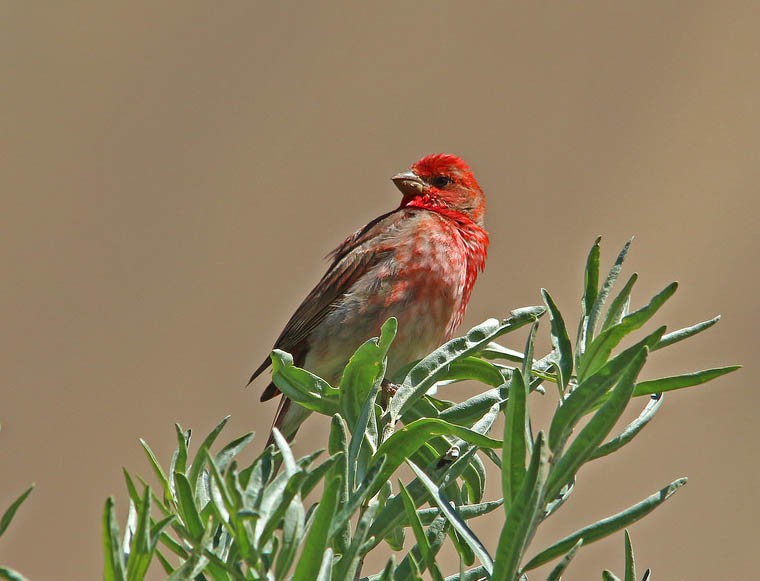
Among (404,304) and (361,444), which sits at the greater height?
(404,304)

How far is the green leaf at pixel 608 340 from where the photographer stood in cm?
111

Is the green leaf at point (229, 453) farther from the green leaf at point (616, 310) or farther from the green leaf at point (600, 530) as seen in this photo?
the green leaf at point (616, 310)

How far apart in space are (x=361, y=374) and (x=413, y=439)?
0.59 feet

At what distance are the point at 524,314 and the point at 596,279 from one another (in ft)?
0.66

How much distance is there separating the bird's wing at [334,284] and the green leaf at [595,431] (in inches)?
99.9

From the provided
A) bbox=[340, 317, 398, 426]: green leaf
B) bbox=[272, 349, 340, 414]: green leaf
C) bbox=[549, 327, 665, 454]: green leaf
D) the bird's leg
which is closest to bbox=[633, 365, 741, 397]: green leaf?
bbox=[549, 327, 665, 454]: green leaf

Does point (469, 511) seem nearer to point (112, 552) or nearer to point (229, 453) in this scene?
point (229, 453)

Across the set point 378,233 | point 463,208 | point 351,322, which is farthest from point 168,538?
point 463,208

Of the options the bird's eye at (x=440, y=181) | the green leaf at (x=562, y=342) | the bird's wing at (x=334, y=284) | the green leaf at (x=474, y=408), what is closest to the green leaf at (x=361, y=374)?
the green leaf at (x=474, y=408)

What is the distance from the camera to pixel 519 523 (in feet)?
2.88

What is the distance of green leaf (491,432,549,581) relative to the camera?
2.84ft

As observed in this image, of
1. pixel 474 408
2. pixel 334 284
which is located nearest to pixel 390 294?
pixel 334 284

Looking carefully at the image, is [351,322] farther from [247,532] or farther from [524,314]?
[247,532]

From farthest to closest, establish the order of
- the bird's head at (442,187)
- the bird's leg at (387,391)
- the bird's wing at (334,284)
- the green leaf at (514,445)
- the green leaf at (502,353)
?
the bird's head at (442,187) → the bird's wing at (334,284) → the bird's leg at (387,391) → the green leaf at (502,353) → the green leaf at (514,445)
